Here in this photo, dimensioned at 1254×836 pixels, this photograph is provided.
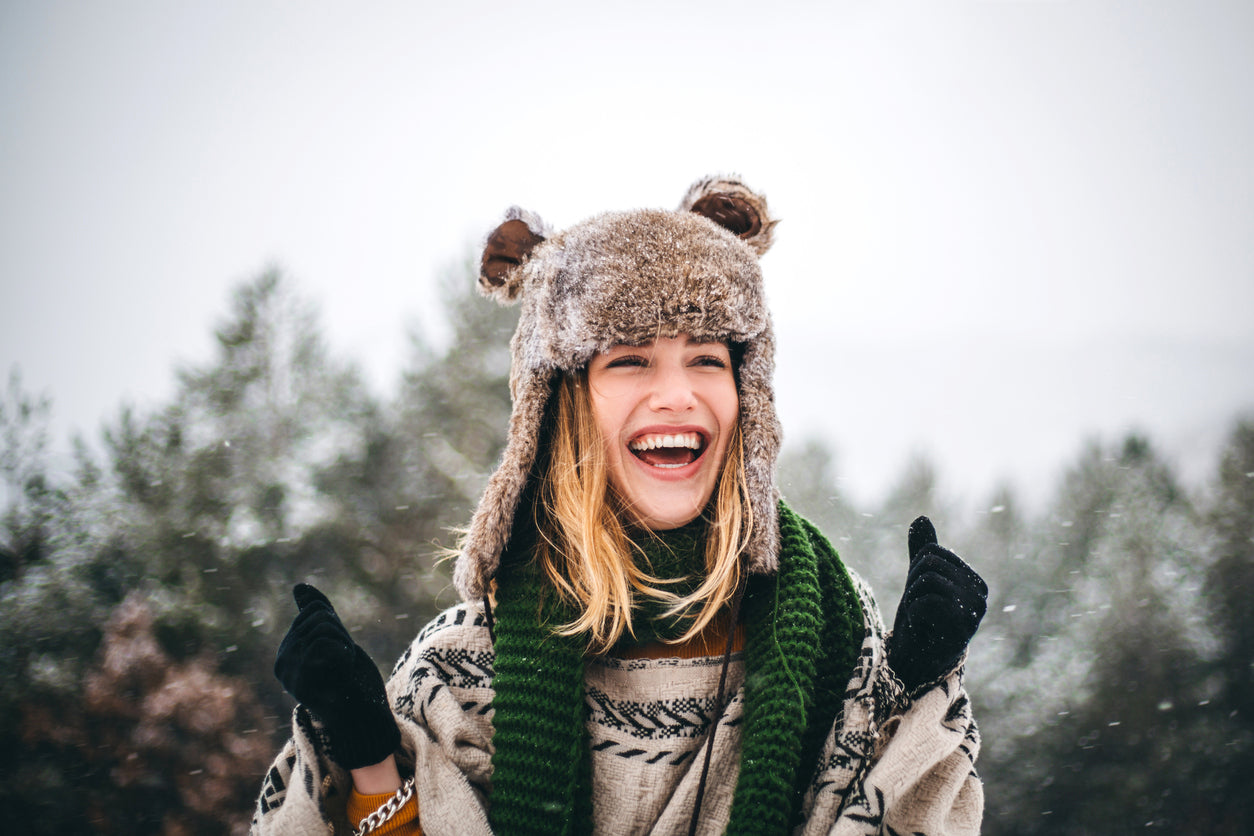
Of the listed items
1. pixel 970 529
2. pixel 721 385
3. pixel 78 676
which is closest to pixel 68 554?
pixel 78 676

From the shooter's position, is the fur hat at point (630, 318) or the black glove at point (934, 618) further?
the fur hat at point (630, 318)

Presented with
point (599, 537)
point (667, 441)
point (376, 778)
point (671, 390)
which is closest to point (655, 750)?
point (599, 537)

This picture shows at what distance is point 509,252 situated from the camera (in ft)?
6.01

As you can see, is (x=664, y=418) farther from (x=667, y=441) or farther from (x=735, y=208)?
(x=735, y=208)

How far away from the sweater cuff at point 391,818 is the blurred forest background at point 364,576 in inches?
116

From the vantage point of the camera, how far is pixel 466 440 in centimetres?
872

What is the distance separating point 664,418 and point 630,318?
25cm

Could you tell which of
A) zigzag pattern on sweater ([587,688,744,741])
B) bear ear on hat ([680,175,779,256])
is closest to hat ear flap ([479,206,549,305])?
bear ear on hat ([680,175,779,256])

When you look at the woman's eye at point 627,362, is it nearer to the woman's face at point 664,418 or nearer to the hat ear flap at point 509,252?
the woman's face at point 664,418

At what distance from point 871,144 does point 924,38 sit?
49843 millimetres

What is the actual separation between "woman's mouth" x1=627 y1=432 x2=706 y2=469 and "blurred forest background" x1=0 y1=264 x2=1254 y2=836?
10.3ft

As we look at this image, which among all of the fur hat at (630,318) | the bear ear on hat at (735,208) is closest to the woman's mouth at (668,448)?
the fur hat at (630,318)

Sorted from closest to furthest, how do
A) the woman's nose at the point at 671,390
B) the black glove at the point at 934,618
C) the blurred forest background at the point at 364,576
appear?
the black glove at the point at 934,618 → the woman's nose at the point at 671,390 → the blurred forest background at the point at 364,576

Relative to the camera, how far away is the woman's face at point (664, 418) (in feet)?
5.16
